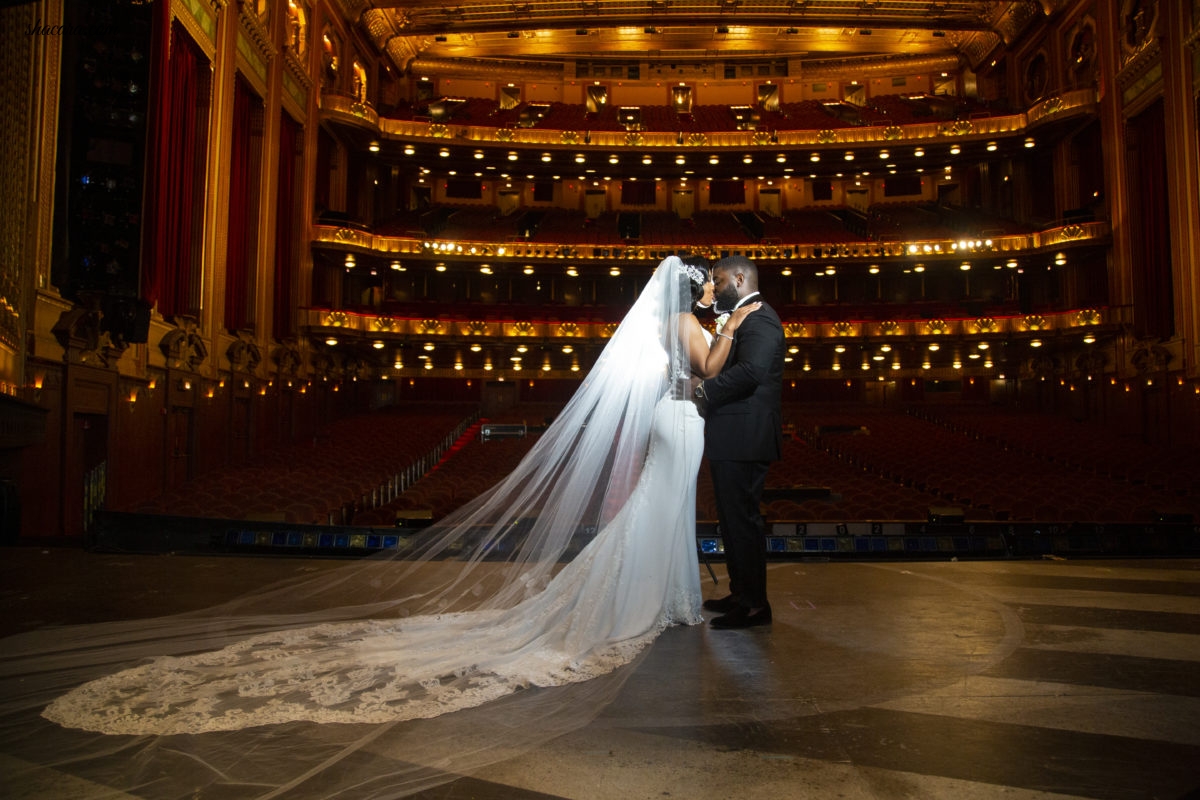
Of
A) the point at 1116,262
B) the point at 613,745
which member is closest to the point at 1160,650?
the point at 613,745

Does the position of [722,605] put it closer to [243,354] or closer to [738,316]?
[738,316]

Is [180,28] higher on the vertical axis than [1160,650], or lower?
higher

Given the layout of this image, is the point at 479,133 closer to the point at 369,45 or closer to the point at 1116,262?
the point at 369,45

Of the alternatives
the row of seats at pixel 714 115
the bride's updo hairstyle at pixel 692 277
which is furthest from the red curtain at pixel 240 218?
the bride's updo hairstyle at pixel 692 277

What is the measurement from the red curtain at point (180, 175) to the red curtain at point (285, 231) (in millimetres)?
4954

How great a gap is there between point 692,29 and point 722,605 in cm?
3310

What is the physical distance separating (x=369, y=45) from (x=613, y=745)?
31511 millimetres

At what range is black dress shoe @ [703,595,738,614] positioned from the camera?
394 centimetres

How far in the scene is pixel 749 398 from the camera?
4051mm

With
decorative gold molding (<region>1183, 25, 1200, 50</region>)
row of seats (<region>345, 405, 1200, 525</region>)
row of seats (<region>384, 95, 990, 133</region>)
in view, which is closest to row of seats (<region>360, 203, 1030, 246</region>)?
row of seats (<region>384, 95, 990, 133</region>)

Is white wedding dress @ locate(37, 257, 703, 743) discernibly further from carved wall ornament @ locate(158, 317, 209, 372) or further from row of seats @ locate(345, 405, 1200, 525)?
carved wall ornament @ locate(158, 317, 209, 372)

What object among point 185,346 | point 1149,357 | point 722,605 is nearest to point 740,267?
point 722,605

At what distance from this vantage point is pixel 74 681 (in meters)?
2.92

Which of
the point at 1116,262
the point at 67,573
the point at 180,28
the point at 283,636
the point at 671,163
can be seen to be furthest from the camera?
the point at 671,163
